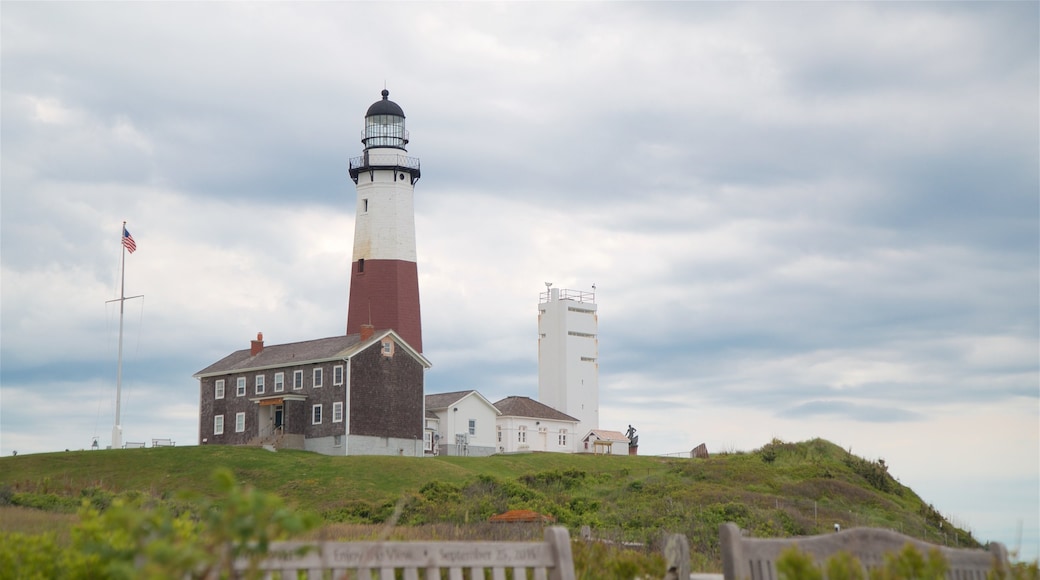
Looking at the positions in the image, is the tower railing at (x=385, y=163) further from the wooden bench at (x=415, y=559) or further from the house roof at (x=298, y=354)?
the wooden bench at (x=415, y=559)

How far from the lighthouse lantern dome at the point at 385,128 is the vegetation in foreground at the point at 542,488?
17983 mm

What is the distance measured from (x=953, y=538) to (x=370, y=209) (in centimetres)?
3531

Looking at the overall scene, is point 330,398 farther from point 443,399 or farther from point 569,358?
point 569,358

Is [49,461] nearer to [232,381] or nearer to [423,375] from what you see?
[232,381]

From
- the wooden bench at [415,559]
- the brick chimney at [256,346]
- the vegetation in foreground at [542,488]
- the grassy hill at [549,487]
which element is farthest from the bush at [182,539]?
the brick chimney at [256,346]

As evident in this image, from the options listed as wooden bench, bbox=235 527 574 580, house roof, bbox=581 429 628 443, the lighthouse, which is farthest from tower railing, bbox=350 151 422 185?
wooden bench, bbox=235 527 574 580

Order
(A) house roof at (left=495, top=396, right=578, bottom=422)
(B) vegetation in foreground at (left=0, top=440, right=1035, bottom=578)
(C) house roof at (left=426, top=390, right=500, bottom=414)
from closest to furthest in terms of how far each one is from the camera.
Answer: (B) vegetation in foreground at (left=0, top=440, right=1035, bottom=578), (C) house roof at (left=426, top=390, right=500, bottom=414), (A) house roof at (left=495, top=396, right=578, bottom=422)

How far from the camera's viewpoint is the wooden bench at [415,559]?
18.7 ft

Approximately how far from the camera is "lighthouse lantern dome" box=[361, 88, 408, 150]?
58.3m

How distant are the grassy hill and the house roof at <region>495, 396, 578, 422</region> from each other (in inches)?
312

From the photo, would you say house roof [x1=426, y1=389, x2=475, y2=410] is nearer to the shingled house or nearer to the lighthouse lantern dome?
the shingled house

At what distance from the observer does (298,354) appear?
54.4 m

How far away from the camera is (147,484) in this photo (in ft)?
135

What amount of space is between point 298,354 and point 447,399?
1054cm
